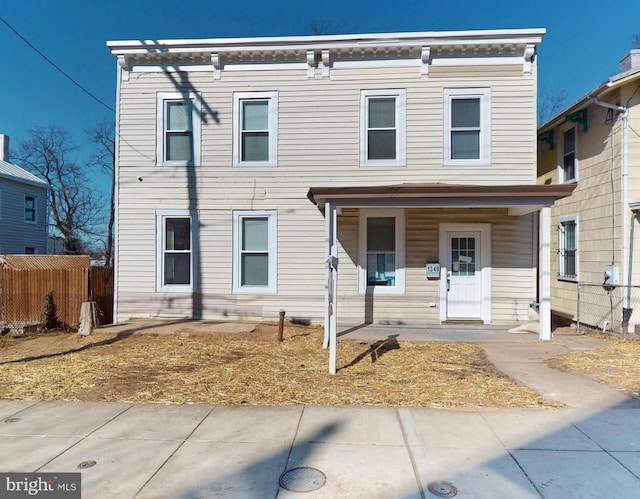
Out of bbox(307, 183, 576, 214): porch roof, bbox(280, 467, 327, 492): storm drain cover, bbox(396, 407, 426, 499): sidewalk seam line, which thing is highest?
bbox(307, 183, 576, 214): porch roof

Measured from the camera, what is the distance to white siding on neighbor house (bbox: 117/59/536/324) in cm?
896

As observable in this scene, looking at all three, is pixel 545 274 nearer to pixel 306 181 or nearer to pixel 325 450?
pixel 306 181

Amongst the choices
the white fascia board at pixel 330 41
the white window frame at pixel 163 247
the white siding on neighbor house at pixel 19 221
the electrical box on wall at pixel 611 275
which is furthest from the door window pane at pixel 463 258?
the white siding on neighbor house at pixel 19 221

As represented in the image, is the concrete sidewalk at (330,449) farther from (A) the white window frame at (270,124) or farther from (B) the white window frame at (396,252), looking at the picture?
(A) the white window frame at (270,124)

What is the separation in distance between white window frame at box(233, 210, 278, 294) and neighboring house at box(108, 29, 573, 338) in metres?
0.03

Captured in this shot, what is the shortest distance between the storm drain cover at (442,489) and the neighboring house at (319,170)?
6.20 metres

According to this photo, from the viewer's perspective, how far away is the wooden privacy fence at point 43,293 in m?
9.25

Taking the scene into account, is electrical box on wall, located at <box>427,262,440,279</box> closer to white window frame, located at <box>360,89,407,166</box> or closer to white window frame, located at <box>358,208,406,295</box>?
white window frame, located at <box>358,208,406,295</box>

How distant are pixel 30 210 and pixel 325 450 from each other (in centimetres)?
2341

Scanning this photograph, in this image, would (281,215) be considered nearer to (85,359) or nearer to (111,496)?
(85,359)

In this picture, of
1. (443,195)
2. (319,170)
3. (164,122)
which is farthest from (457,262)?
(164,122)

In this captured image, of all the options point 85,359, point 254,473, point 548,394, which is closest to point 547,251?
point 548,394

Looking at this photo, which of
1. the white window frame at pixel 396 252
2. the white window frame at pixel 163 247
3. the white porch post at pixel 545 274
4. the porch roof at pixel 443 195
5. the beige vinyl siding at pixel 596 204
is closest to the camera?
the porch roof at pixel 443 195

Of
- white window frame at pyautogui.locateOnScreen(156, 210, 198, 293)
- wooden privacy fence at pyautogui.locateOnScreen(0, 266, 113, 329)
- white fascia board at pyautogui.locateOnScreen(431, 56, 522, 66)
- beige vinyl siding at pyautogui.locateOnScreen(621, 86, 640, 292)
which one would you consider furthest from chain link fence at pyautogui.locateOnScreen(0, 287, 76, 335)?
beige vinyl siding at pyautogui.locateOnScreen(621, 86, 640, 292)
